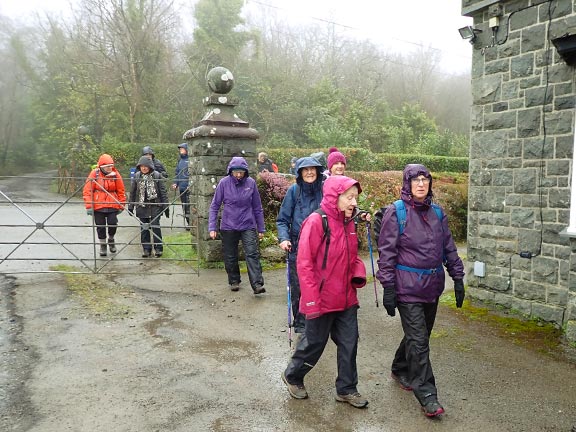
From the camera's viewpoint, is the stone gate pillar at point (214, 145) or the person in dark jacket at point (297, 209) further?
the stone gate pillar at point (214, 145)

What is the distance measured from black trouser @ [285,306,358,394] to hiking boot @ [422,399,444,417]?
53cm

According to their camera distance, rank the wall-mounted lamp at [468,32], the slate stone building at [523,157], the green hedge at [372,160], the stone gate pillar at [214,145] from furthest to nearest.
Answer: the green hedge at [372,160] → the stone gate pillar at [214,145] → the wall-mounted lamp at [468,32] → the slate stone building at [523,157]

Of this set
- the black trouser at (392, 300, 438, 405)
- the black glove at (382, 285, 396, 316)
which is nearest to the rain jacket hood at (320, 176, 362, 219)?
the black glove at (382, 285, 396, 316)

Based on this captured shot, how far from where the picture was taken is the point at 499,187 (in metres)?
6.04

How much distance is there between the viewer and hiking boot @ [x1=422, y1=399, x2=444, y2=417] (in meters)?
3.53

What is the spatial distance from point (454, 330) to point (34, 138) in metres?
30.3

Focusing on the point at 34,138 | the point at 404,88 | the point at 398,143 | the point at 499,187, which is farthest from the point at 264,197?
the point at 404,88

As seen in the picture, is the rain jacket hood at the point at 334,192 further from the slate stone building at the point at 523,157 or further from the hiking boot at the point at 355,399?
the slate stone building at the point at 523,157

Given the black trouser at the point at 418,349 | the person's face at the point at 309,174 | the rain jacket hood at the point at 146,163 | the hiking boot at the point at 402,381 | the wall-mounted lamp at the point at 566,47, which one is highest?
the wall-mounted lamp at the point at 566,47

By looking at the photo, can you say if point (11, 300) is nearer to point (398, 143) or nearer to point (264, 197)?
point (264, 197)

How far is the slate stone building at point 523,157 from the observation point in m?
5.30

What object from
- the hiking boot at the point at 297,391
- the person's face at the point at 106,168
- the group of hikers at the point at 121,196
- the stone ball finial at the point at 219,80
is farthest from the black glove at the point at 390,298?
the person's face at the point at 106,168

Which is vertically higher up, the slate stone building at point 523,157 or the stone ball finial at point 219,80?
the stone ball finial at point 219,80

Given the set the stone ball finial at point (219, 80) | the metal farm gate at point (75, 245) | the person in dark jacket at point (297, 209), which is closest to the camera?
the person in dark jacket at point (297, 209)
